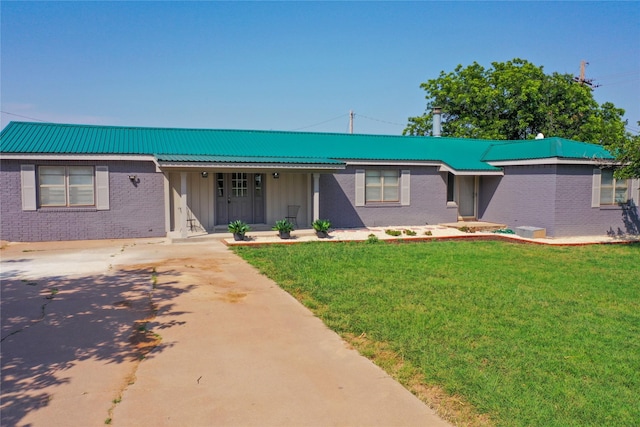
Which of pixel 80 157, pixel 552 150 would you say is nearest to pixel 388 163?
pixel 552 150

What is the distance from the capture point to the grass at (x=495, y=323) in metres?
4.01

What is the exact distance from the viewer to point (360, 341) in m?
5.50

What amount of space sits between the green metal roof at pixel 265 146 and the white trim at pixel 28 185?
540mm

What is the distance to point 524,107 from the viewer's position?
3056 centimetres

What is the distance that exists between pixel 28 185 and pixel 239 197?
6.31m

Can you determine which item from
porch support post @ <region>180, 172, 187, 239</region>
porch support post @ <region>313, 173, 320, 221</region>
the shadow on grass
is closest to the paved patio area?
porch support post @ <region>180, 172, 187, 239</region>

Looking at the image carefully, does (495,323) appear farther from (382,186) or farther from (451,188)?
(451,188)

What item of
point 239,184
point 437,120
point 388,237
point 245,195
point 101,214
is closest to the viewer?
point 101,214

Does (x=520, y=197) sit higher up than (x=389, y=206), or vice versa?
(x=520, y=197)

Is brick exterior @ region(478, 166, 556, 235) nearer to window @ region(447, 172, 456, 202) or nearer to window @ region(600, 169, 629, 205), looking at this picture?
window @ region(447, 172, 456, 202)

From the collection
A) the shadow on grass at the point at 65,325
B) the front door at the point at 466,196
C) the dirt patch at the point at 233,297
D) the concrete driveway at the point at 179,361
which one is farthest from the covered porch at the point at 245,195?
the dirt patch at the point at 233,297

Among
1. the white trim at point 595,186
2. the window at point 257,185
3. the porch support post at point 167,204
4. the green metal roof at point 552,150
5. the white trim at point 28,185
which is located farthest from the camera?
the window at point 257,185

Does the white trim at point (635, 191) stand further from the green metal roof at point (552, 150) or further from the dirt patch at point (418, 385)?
the dirt patch at point (418, 385)

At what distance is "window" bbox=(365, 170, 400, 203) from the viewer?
18.1 metres
